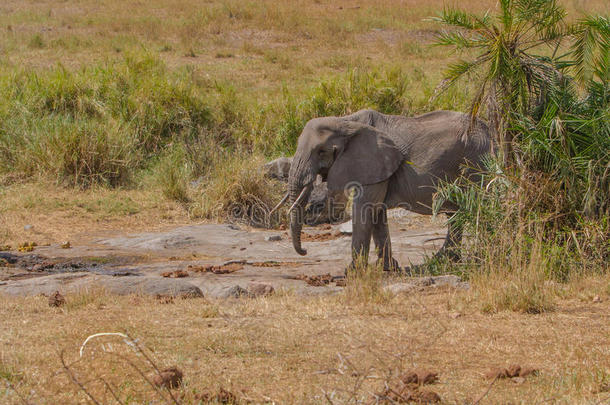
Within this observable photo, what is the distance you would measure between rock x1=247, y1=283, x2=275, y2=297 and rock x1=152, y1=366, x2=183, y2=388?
2.57 metres

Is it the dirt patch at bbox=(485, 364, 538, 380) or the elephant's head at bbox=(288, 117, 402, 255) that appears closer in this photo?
the dirt patch at bbox=(485, 364, 538, 380)

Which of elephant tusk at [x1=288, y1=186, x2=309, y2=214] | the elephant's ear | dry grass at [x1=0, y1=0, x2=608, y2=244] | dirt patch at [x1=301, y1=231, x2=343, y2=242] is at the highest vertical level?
dry grass at [x1=0, y1=0, x2=608, y2=244]

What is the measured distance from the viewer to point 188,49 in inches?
958

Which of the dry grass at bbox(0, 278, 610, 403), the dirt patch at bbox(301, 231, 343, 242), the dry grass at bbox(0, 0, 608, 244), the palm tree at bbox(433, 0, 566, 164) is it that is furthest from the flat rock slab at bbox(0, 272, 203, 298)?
the dry grass at bbox(0, 0, 608, 244)

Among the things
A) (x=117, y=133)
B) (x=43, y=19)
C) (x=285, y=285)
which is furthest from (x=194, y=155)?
(x=43, y=19)

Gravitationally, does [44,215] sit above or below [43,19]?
below

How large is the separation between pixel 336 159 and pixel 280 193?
4.67 m

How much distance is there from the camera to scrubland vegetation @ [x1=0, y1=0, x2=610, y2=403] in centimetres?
501

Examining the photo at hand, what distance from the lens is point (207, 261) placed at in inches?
378

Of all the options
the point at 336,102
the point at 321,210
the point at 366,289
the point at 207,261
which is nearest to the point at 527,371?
the point at 366,289

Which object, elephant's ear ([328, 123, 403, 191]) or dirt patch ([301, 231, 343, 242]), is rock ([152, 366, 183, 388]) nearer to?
elephant's ear ([328, 123, 403, 191])

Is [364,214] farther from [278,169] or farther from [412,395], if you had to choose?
[278,169]

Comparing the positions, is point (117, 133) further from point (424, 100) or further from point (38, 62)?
point (38, 62)

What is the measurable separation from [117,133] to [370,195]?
23.4 feet
